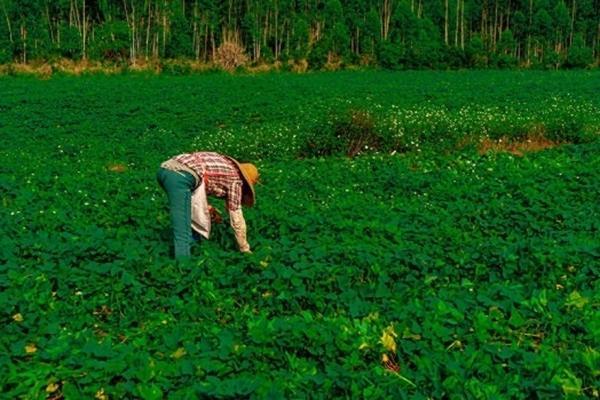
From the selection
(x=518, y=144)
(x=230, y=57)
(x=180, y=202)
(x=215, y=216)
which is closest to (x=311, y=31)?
(x=230, y=57)

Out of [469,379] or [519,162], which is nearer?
[469,379]

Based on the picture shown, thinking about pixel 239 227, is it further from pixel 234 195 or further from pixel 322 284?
pixel 322 284

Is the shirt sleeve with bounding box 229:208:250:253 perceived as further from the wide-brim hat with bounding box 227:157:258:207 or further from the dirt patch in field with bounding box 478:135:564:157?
the dirt patch in field with bounding box 478:135:564:157

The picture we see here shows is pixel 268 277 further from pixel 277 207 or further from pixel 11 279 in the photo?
pixel 277 207

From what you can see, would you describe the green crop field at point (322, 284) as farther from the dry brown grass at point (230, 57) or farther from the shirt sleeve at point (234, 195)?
the dry brown grass at point (230, 57)

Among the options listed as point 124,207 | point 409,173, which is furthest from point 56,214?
point 409,173

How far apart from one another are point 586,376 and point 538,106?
22346mm

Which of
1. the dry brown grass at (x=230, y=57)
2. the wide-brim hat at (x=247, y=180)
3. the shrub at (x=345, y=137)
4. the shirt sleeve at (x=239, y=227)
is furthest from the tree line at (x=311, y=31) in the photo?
the shirt sleeve at (x=239, y=227)

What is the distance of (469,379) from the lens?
439 cm

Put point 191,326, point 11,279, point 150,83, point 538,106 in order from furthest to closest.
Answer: point 150,83
point 538,106
point 11,279
point 191,326

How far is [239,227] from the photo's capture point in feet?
25.1

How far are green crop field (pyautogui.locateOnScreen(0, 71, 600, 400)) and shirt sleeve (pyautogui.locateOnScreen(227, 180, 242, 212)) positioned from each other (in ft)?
1.79

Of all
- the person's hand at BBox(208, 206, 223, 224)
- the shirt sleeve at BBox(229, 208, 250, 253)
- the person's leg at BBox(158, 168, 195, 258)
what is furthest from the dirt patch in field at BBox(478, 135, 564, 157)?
the person's leg at BBox(158, 168, 195, 258)

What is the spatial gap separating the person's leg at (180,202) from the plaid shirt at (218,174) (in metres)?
0.17
